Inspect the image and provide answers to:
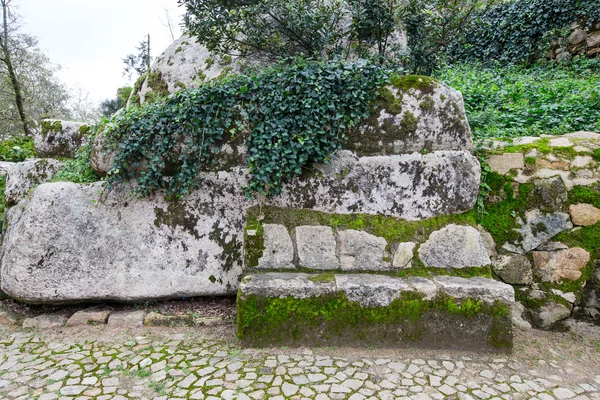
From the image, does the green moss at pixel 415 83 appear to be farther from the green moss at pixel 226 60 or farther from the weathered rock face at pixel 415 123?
the green moss at pixel 226 60

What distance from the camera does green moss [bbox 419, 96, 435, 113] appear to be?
10.8ft

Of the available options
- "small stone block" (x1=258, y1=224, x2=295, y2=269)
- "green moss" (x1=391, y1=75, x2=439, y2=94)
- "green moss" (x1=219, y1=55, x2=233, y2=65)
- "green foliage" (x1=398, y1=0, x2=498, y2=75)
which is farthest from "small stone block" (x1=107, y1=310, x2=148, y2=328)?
"green foliage" (x1=398, y1=0, x2=498, y2=75)

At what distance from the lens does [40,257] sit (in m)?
3.18

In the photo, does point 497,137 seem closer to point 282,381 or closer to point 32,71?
Result: point 282,381

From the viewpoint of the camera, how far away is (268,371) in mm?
2461

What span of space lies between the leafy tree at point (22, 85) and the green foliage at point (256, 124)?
34.1ft

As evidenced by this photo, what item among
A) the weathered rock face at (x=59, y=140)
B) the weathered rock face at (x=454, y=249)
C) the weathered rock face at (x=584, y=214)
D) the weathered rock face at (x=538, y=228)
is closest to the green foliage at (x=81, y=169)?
the weathered rock face at (x=59, y=140)

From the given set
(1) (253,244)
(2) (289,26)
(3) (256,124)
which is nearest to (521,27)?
(2) (289,26)

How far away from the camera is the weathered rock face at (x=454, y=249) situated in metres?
3.08

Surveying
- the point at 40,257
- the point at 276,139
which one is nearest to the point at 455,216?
the point at 276,139

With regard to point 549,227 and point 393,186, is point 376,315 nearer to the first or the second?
point 393,186

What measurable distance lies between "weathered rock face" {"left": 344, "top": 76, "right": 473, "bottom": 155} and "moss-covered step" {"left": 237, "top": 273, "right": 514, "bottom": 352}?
50.8 inches

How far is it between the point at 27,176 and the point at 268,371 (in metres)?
3.55

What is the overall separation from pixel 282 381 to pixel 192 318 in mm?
1235
